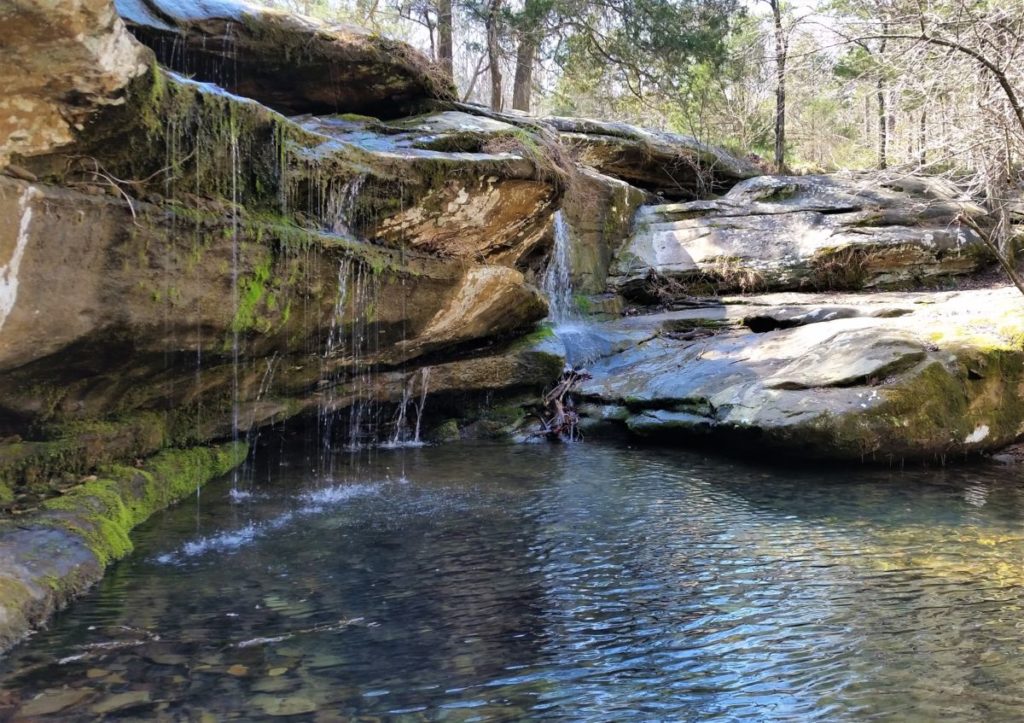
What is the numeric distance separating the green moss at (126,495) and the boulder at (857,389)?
611cm

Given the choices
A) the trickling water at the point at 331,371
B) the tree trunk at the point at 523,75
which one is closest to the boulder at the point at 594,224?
the tree trunk at the point at 523,75

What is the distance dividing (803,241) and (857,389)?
761 cm

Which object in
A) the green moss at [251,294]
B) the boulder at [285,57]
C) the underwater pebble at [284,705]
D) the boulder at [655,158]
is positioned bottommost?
the underwater pebble at [284,705]

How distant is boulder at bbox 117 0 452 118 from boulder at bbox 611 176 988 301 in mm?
6884

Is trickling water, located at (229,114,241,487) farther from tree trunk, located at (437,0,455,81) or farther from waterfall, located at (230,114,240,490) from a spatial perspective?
tree trunk, located at (437,0,455,81)

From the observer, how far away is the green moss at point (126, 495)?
531cm

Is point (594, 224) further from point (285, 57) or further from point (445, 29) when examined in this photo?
point (285, 57)

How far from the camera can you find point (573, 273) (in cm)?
1492

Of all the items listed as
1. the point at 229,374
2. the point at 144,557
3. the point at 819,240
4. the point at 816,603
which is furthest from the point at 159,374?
the point at 819,240

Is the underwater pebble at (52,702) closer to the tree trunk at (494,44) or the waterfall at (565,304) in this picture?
the waterfall at (565,304)

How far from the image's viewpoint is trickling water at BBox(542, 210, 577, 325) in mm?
14055

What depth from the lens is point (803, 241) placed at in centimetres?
1530

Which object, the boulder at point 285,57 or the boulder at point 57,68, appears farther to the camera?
the boulder at point 285,57

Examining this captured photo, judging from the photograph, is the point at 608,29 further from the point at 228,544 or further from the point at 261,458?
the point at 228,544
